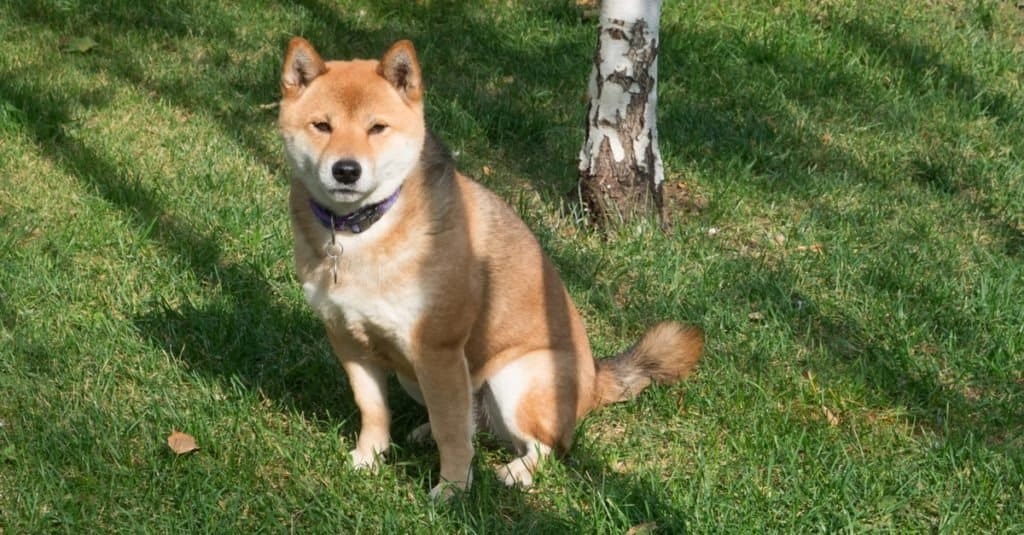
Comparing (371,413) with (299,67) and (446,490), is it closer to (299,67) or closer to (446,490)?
(446,490)

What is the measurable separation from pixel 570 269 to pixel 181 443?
2.01 m

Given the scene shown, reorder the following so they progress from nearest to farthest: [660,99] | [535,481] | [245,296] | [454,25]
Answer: [535,481] < [245,296] < [660,99] < [454,25]

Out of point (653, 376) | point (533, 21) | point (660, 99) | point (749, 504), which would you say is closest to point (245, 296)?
point (653, 376)

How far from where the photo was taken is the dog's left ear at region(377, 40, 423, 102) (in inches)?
132

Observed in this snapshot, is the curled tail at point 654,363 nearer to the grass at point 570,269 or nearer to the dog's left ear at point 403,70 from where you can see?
the grass at point 570,269

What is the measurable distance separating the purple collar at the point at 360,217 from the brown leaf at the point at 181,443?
0.91 metres

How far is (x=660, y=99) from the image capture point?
656cm

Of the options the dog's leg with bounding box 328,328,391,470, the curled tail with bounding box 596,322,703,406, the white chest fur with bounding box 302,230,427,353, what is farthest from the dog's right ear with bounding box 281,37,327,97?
the curled tail with bounding box 596,322,703,406

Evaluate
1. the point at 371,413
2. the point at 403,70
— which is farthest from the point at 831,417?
the point at 403,70

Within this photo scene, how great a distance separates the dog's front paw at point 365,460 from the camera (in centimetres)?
Answer: 374

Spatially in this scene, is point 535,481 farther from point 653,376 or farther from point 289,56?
point 289,56

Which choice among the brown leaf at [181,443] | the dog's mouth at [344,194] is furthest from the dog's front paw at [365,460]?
the dog's mouth at [344,194]

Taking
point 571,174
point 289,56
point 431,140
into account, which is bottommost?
point 571,174

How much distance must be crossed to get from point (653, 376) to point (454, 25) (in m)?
3.88
